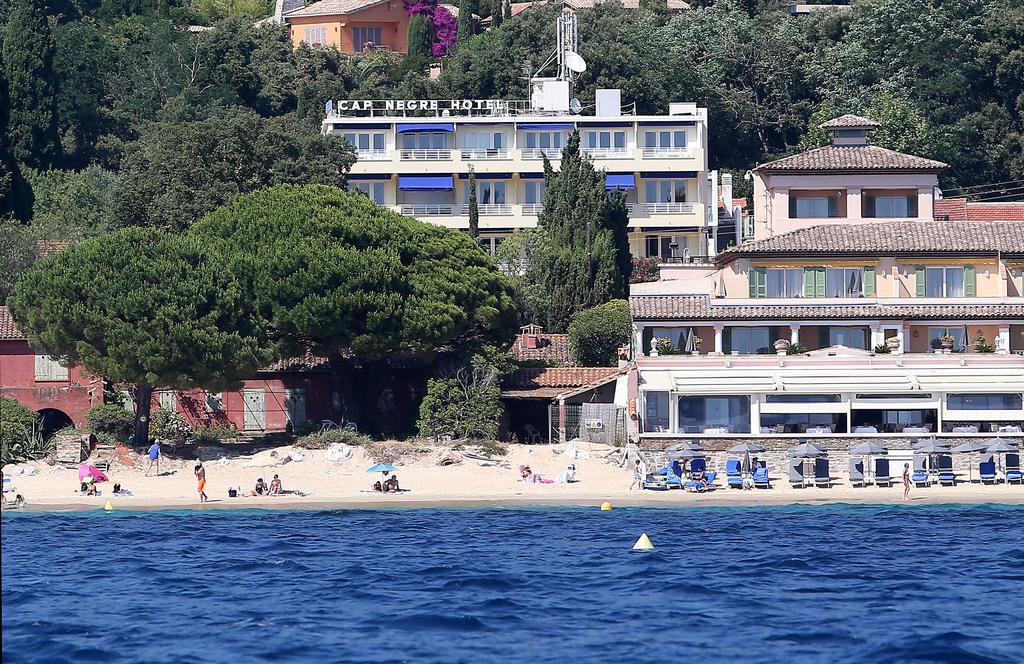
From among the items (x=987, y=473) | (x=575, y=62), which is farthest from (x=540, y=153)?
(x=987, y=473)

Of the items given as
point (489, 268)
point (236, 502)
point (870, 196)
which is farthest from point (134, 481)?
point (870, 196)

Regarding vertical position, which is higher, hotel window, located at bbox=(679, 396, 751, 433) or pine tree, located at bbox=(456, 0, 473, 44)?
pine tree, located at bbox=(456, 0, 473, 44)

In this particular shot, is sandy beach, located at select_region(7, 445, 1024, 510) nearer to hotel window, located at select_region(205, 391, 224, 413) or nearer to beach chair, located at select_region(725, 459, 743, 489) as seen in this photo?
beach chair, located at select_region(725, 459, 743, 489)

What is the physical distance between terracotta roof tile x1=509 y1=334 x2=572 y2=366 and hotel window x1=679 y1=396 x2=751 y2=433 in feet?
36.3

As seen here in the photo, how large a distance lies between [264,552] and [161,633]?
37.1 feet

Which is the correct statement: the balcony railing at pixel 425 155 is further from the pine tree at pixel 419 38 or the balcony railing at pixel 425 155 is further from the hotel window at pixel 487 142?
the pine tree at pixel 419 38

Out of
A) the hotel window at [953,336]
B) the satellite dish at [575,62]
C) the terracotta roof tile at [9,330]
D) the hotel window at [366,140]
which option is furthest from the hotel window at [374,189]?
the hotel window at [953,336]

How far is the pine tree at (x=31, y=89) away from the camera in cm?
11275

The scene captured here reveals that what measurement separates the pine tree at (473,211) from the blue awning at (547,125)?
4648 mm

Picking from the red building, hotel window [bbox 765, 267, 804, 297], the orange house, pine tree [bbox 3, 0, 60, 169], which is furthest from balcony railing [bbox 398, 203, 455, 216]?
the orange house

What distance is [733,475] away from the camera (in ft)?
218

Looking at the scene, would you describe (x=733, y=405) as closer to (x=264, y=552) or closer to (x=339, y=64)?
(x=264, y=552)

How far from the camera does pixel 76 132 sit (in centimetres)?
12556

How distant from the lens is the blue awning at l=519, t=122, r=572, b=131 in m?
110
